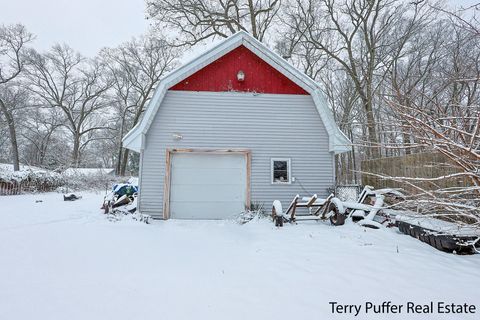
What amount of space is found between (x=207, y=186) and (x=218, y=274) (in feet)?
14.2

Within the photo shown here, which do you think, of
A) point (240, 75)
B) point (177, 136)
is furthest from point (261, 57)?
point (177, 136)

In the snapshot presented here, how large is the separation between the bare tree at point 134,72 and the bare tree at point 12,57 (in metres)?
6.34

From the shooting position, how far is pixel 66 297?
269cm

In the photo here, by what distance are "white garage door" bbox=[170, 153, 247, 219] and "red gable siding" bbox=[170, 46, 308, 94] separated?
2.19 metres

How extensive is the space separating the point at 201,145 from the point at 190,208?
6.40ft

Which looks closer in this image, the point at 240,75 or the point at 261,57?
the point at 240,75

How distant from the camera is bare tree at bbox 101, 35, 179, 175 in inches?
960

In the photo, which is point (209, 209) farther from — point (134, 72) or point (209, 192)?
point (134, 72)

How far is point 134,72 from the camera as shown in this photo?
83.3 ft

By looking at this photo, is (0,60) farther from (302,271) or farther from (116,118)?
(302,271)

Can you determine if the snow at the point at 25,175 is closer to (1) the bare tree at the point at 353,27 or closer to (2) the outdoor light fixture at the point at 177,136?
(2) the outdoor light fixture at the point at 177,136

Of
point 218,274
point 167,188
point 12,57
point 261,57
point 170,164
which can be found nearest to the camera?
point 218,274

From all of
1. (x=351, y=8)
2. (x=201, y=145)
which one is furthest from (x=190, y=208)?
(x=351, y=8)

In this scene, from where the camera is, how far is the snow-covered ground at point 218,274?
2535mm
